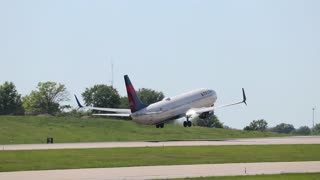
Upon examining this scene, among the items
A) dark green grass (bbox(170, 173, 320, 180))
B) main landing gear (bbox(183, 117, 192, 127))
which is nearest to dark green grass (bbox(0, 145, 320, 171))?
dark green grass (bbox(170, 173, 320, 180))

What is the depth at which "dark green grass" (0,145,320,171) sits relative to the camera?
165 ft

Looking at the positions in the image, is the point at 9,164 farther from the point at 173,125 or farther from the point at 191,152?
the point at 173,125

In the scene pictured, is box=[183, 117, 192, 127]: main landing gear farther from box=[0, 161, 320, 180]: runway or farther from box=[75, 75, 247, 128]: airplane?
box=[0, 161, 320, 180]: runway

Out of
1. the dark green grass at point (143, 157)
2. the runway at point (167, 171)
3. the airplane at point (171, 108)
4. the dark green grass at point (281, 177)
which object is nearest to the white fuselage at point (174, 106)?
the airplane at point (171, 108)

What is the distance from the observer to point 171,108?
10400cm

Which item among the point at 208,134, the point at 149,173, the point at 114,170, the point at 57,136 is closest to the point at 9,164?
the point at 114,170

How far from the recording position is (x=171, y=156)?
57906 millimetres

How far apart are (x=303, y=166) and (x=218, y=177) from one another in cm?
965

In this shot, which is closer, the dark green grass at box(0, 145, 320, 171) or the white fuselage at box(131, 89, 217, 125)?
the dark green grass at box(0, 145, 320, 171)

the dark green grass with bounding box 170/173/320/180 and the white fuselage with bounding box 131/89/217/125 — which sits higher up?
the white fuselage with bounding box 131/89/217/125

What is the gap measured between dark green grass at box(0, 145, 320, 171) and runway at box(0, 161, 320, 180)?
3.29 metres

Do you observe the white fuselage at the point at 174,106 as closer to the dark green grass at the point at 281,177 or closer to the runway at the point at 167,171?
the runway at the point at 167,171

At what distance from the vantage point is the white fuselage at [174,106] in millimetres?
98625

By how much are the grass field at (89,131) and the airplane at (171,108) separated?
289 centimetres
